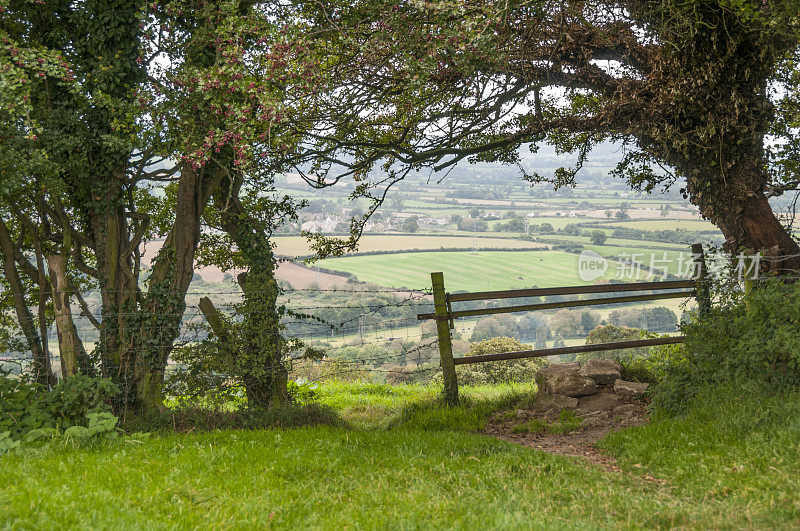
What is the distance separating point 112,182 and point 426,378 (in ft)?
29.9

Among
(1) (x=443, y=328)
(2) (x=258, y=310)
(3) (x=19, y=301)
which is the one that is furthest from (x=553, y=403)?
(3) (x=19, y=301)

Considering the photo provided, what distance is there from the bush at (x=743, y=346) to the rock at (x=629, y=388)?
103cm

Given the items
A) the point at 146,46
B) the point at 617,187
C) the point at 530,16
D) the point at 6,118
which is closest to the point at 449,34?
the point at 530,16

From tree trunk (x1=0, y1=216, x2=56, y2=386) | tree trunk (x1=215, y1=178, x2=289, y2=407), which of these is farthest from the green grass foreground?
tree trunk (x1=0, y1=216, x2=56, y2=386)

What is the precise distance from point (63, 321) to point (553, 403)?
6.45 m

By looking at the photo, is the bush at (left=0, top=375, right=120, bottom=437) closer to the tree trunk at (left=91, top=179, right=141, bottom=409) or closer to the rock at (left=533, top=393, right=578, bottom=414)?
the tree trunk at (left=91, top=179, right=141, bottom=409)

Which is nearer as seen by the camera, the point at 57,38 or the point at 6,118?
the point at 6,118

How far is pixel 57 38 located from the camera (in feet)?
24.7

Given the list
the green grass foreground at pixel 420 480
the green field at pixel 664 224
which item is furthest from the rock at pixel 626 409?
the green field at pixel 664 224

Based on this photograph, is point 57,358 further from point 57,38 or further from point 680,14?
point 680,14

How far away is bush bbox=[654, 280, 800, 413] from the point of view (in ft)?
18.3

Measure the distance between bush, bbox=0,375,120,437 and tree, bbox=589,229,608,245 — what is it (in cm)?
3152

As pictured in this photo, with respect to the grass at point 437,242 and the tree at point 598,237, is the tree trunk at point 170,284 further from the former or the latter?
the tree at point 598,237

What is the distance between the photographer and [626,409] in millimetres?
7406
